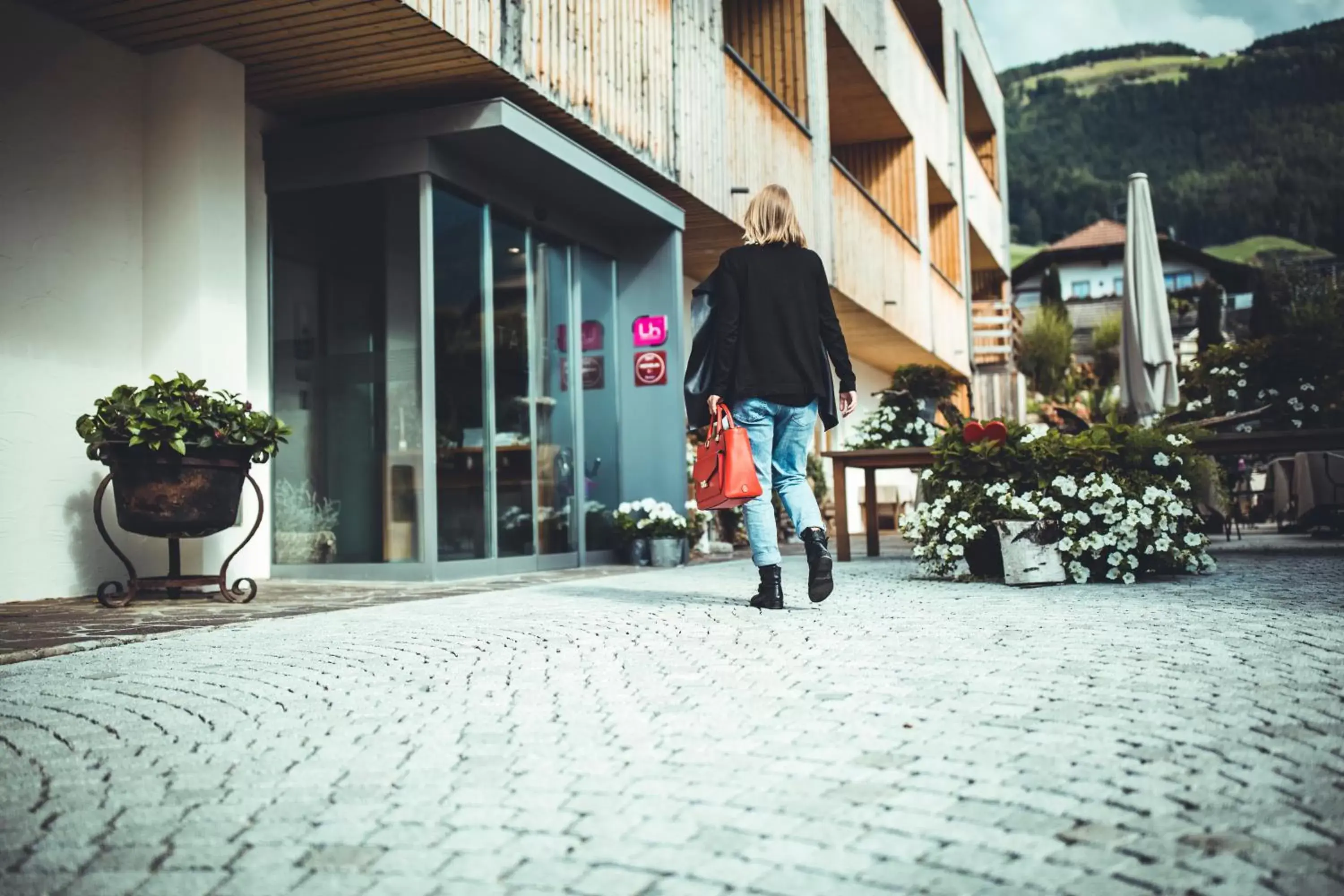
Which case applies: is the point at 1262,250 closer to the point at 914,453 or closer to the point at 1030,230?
the point at 1030,230

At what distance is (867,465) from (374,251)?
4.19 metres

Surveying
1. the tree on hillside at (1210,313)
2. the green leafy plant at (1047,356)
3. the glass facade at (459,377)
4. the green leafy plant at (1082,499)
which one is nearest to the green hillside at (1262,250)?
the tree on hillside at (1210,313)

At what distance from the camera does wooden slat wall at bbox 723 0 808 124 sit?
47.7 feet

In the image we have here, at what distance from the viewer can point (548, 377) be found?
10.2 m

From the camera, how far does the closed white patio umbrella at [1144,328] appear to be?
12586mm

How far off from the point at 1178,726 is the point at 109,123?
23.2ft

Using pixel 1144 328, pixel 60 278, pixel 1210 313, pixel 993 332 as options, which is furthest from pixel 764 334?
pixel 1210 313

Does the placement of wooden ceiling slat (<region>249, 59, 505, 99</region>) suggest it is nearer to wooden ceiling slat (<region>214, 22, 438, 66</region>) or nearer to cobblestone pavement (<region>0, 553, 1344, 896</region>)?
wooden ceiling slat (<region>214, 22, 438, 66</region>)

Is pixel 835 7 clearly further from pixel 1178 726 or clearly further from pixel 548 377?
pixel 1178 726

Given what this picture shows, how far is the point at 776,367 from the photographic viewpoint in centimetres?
582

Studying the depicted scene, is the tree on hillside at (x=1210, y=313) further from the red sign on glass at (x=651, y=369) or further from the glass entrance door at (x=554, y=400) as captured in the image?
the glass entrance door at (x=554, y=400)

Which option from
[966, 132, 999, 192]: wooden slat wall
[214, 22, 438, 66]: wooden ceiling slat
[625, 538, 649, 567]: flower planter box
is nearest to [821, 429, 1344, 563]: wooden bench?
[625, 538, 649, 567]: flower planter box

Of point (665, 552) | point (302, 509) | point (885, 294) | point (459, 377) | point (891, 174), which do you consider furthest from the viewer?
point (891, 174)

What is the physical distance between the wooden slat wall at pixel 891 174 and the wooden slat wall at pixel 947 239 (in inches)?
150
